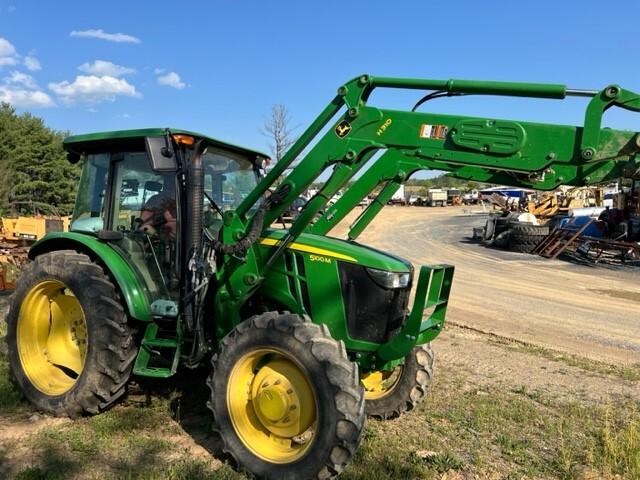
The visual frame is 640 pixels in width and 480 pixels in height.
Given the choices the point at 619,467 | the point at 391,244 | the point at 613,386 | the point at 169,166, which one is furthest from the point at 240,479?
the point at 391,244

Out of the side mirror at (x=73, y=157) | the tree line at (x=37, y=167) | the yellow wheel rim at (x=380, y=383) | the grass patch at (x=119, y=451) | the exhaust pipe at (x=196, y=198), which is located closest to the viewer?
the grass patch at (x=119, y=451)

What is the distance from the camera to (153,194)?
450cm

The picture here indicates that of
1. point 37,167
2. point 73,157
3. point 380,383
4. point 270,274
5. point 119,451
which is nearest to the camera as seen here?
point 119,451

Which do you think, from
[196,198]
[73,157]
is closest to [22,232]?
[73,157]

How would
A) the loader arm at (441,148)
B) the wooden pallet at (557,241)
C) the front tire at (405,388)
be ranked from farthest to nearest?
the wooden pallet at (557,241), the front tire at (405,388), the loader arm at (441,148)

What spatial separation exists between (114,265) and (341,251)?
183cm

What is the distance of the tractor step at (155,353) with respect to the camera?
13.9 ft

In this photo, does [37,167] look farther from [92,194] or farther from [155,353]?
[155,353]

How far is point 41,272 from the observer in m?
4.56

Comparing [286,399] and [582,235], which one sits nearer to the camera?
[286,399]

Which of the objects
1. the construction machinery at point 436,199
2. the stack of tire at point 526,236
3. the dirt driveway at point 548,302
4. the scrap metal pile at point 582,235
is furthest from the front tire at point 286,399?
the construction machinery at point 436,199

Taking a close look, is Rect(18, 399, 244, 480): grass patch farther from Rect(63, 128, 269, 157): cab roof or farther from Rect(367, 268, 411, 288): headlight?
Rect(63, 128, 269, 157): cab roof

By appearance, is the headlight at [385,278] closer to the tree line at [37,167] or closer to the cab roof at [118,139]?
the cab roof at [118,139]

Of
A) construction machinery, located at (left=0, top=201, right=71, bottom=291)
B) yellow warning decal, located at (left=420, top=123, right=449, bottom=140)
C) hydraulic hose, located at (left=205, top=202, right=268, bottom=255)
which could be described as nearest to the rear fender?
hydraulic hose, located at (left=205, top=202, right=268, bottom=255)
